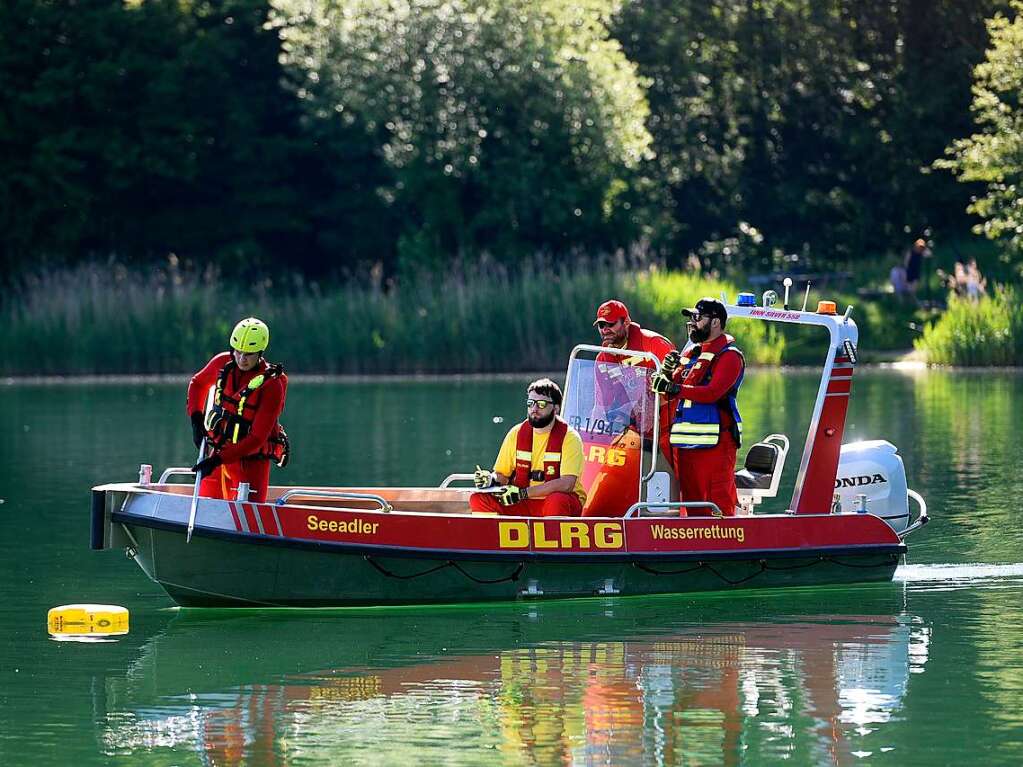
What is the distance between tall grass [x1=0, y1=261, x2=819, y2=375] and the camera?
37875 millimetres

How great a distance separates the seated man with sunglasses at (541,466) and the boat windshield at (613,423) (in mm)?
302

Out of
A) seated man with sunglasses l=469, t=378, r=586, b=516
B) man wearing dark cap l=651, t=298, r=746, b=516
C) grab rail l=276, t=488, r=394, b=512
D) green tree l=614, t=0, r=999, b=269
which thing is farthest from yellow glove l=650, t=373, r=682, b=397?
green tree l=614, t=0, r=999, b=269

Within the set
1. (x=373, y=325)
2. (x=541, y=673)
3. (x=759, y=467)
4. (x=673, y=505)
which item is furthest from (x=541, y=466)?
(x=373, y=325)

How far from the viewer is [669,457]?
15.1m

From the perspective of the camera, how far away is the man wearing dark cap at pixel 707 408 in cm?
1453

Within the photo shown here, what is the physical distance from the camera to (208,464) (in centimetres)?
1391

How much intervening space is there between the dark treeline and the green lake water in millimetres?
26056

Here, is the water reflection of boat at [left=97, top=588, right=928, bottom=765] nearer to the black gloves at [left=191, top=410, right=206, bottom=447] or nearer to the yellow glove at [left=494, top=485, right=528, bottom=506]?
the yellow glove at [left=494, top=485, right=528, bottom=506]

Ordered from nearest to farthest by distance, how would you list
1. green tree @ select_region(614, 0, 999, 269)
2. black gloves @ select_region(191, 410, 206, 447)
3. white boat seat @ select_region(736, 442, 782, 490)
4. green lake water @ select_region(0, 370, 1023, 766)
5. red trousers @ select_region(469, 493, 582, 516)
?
green lake water @ select_region(0, 370, 1023, 766)
black gloves @ select_region(191, 410, 206, 447)
red trousers @ select_region(469, 493, 582, 516)
white boat seat @ select_region(736, 442, 782, 490)
green tree @ select_region(614, 0, 999, 269)

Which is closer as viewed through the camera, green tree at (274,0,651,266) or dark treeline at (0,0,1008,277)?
green tree at (274,0,651,266)

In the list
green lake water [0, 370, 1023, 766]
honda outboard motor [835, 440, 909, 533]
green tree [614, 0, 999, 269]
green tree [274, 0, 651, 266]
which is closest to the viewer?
green lake water [0, 370, 1023, 766]

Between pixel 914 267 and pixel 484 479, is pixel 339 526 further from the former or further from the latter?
pixel 914 267

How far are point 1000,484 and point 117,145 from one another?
97.1ft

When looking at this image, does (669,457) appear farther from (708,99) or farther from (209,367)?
(708,99)
